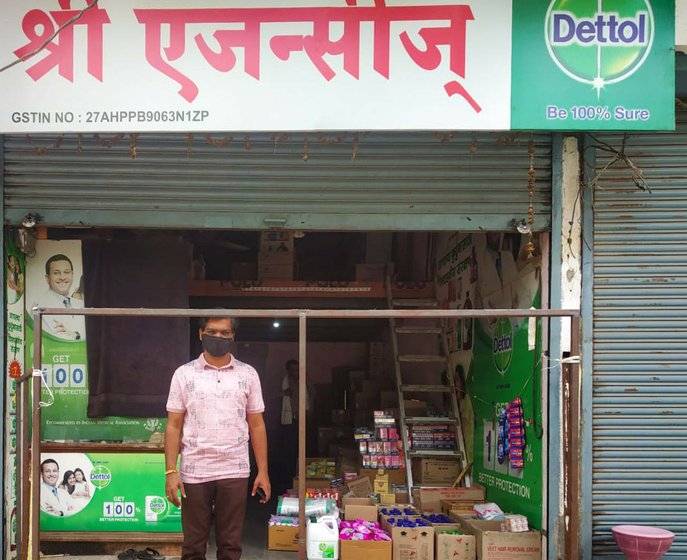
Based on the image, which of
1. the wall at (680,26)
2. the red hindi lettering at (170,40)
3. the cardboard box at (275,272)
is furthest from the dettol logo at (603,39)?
the cardboard box at (275,272)

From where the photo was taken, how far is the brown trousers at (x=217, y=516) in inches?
184

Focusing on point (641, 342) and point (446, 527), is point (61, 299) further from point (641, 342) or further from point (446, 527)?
point (641, 342)

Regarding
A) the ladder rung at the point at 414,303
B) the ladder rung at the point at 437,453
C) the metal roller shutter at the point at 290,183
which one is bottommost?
the ladder rung at the point at 437,453

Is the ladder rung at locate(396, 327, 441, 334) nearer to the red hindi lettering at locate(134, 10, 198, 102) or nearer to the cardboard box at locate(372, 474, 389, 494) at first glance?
the cardboard box at locate(372, 474, 389, 494)

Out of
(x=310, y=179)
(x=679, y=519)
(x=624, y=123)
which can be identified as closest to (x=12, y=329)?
(x=310, y=179)

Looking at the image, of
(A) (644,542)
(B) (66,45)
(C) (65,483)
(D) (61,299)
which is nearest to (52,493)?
(C) (65,483)

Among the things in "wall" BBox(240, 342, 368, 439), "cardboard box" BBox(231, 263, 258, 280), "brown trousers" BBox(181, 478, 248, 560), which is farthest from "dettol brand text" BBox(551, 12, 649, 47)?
"wall" BBox(240, 342, 368, 439)

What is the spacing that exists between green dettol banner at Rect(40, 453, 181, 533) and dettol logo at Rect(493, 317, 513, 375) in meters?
3.21

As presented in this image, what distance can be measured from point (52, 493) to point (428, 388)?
13.7 ft

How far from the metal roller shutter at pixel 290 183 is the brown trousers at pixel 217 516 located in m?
1.93

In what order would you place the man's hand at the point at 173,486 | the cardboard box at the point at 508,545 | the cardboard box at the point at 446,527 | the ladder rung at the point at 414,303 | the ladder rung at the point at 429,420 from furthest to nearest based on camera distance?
1. the ladder rung at the point at 414,303
2. the ladder rung at the point at 429,420
3. the cardboard box at the point at 446,527
4. the cardboard box at the point at 508,545
5. the man's hand at the point at 173,486

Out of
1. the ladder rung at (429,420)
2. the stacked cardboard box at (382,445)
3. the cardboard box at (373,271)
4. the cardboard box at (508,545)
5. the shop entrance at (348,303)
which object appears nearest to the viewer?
the cardboard box at (508,545)

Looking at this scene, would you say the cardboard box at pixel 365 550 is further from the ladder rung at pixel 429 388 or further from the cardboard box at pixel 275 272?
the cardboard box at pixel 275 272

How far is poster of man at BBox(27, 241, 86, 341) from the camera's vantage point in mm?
5898
